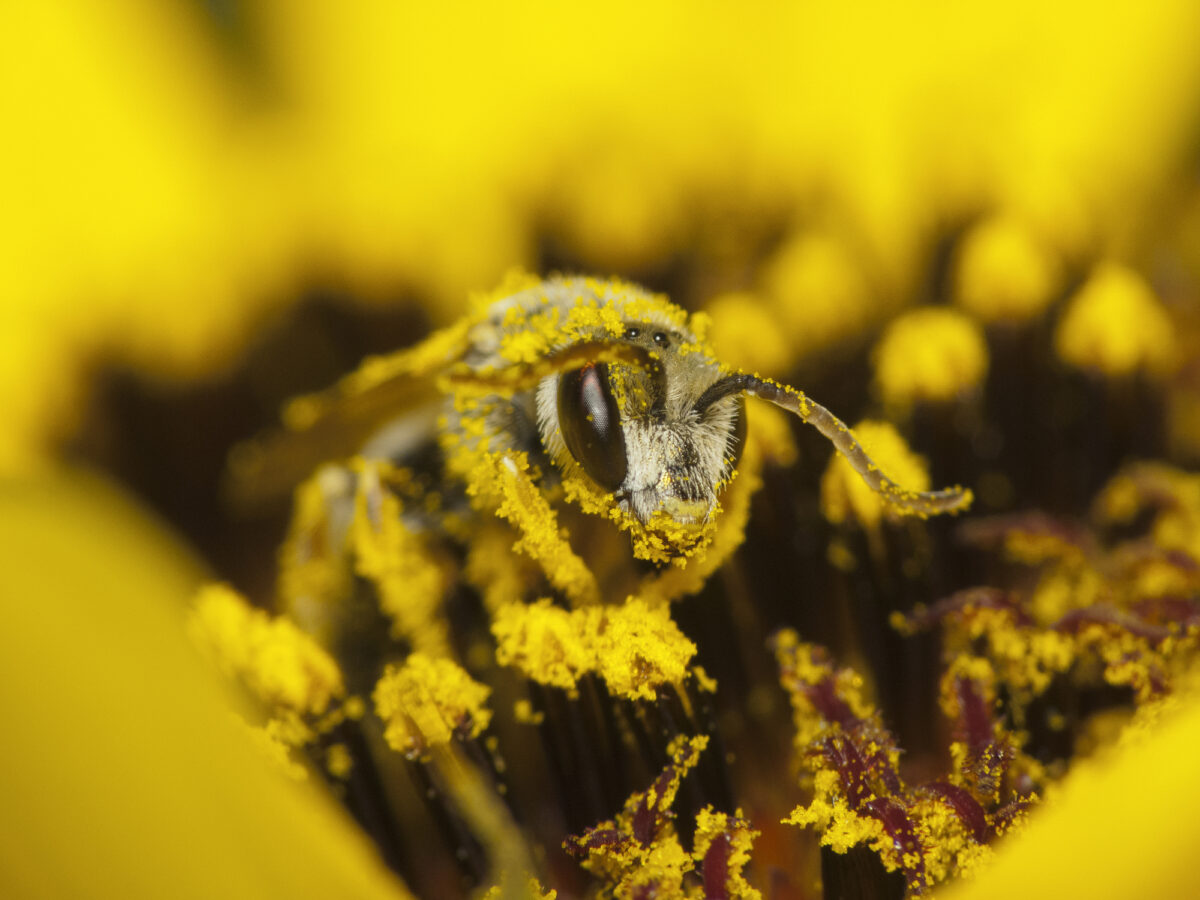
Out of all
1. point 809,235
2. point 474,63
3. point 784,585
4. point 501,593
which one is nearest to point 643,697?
point 501,593

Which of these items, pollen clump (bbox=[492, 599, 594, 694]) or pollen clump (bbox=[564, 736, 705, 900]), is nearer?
pollen clump (bbox=[564, 736, 705, 900])

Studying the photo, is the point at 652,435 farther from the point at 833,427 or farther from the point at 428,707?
the point at 428,707

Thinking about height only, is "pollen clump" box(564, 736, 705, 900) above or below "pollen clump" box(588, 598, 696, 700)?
below

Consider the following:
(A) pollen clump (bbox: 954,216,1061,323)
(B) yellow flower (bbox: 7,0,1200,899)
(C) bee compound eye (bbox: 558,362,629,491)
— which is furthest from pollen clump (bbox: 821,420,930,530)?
(C) bee compound eye (bbox: 558,362,629,491)

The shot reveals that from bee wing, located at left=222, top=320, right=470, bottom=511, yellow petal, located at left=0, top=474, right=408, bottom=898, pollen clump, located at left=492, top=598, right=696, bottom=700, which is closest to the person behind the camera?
yellow petal, located at left=0, top=474, right=408, bottom=898

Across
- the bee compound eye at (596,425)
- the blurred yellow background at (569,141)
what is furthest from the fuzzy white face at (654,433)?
the blurred yellow background at (569,141)

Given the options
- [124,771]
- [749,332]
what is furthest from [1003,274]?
[124,771]

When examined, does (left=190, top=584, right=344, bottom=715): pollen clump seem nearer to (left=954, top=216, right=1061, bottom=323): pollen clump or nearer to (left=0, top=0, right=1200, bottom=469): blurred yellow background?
(left=0, top=0, right=1200, bottom=469): blurred yellow background
